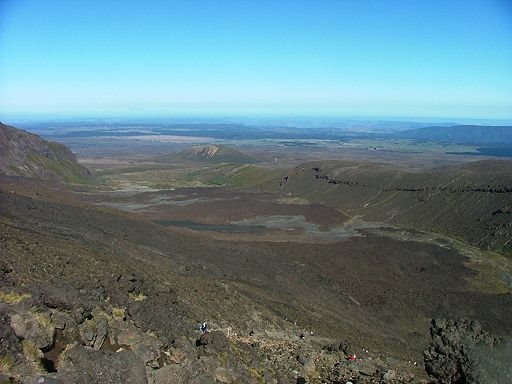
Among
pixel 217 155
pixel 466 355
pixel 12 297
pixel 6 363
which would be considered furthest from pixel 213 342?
pixel 217 155

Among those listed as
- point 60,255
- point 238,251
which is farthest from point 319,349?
point 238,251

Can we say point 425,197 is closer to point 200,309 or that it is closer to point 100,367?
point 200,309

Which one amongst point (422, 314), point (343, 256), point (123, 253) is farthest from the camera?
point (343, 256)

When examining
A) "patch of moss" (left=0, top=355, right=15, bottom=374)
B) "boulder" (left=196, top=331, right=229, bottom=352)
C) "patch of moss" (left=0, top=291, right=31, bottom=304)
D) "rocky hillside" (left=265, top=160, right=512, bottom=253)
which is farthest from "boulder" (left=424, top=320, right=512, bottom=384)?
"rocky hillside" (left=265, top=160, right=512, bottom=253)

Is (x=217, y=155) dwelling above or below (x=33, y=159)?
below

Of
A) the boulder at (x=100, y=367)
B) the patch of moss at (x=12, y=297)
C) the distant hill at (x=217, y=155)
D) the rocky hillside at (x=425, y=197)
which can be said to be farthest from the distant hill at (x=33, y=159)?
the boulder at (x=100, y=367)

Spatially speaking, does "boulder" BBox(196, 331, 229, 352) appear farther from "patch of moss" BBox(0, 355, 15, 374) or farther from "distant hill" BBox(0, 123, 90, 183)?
"distant hill" BBox(0, 123, 90, 183)

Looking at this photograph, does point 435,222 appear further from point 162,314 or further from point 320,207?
point 162,314
